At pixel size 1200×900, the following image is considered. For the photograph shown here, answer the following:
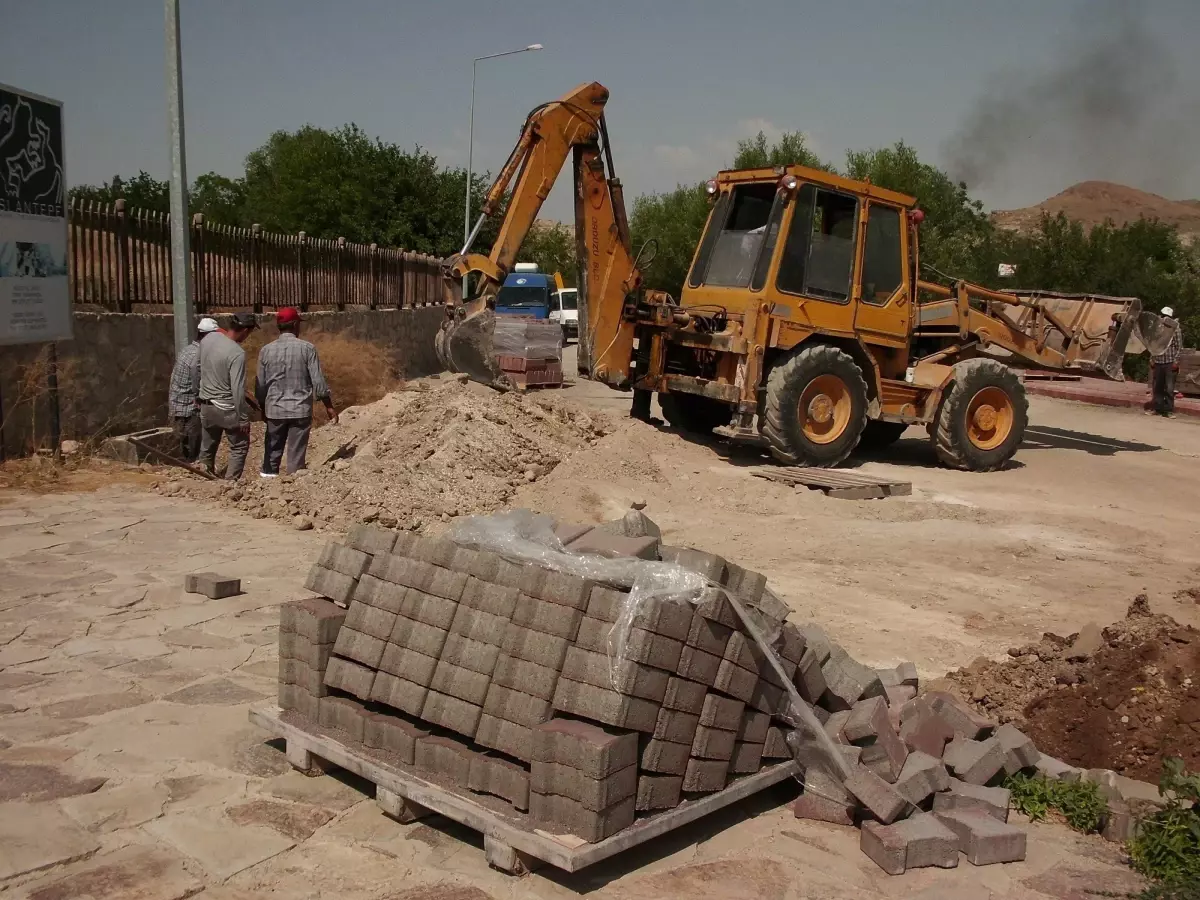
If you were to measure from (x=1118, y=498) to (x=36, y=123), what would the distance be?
472 inches

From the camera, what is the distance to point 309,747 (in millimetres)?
4828

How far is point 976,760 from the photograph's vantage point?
4.90m

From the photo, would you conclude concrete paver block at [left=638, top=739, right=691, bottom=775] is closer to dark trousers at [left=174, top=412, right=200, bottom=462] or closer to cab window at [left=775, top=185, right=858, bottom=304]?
dark trousers at [left=174, top=412, right=200, bottom=462]

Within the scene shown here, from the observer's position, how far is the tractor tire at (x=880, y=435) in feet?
50.2

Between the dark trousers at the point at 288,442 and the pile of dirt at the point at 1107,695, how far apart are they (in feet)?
22.1

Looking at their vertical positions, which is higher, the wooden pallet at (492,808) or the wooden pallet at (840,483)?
the wooden pallet at (840,483)

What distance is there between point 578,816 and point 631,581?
921mm

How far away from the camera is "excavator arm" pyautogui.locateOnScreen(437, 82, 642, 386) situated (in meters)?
13.2

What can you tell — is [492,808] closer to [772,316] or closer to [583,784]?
[583,784]

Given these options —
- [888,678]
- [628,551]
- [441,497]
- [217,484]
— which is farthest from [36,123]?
[888,678]

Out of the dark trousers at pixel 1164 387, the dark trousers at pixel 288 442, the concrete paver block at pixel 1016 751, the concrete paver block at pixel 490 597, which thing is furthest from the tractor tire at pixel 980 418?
the concrete paver block at pixel 490 597

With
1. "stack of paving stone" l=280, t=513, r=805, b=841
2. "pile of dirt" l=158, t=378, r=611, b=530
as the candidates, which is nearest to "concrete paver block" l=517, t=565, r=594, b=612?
"stack of paving stone" l=280, t=513, r=805, b=841

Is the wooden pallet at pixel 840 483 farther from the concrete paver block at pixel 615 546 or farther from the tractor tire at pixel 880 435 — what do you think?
the concrete paver block at pixel 615 546

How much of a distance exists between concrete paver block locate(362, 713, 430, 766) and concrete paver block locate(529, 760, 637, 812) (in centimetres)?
68
